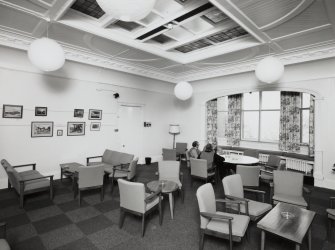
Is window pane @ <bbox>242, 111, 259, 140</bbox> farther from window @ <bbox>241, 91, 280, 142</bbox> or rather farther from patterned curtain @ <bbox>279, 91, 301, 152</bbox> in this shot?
patterned curtain @ <bbox>279, 91, 301, 152</bbox>

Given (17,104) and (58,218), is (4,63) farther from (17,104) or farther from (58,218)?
(58,218)

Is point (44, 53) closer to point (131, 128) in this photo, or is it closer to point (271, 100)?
point (131, 128)

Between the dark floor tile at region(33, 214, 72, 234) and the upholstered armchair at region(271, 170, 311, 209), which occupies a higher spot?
the upholstered armchair at region(271, 170, 311, 209)

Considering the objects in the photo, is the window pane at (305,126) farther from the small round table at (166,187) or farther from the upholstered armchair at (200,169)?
the small round table at (166,187)

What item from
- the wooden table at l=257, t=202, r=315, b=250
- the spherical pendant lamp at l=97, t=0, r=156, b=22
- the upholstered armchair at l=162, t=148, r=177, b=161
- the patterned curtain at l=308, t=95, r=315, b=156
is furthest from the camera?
the upholstered armchair at l=162, t=148, r=177, b=161

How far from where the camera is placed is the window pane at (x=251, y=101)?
7.67 metres

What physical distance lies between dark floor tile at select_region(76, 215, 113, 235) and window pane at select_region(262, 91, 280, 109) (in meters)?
6.62

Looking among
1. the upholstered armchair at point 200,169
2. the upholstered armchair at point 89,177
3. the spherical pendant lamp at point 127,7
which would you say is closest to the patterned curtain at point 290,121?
the upholstered armchair at point 200,169

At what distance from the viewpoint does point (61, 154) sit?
5422 mm

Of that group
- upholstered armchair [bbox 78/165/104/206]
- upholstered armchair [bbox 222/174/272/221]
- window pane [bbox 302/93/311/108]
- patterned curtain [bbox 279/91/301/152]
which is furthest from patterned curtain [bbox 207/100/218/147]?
upholstered armchair [bbox 78/165/104/206]

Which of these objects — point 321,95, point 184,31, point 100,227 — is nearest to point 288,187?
point 321,95

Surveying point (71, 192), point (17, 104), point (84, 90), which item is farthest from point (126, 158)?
point (17, 104)

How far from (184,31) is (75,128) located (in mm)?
3882

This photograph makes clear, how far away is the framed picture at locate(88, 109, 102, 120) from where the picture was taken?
5.98m
